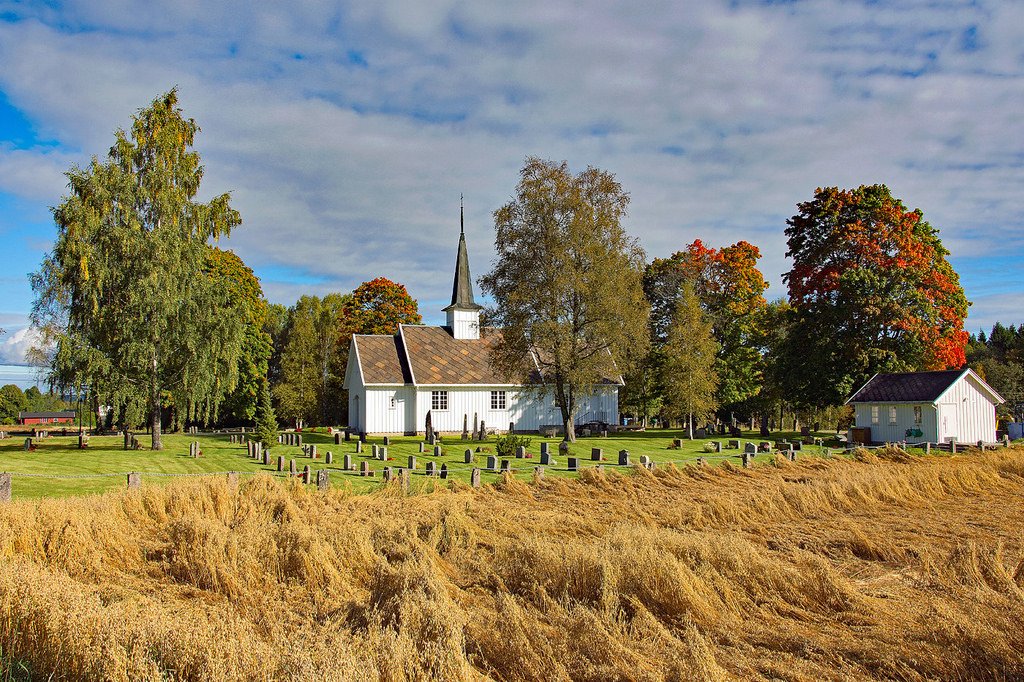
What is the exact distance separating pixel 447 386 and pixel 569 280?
11858 mm

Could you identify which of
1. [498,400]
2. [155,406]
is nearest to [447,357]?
[498,400]

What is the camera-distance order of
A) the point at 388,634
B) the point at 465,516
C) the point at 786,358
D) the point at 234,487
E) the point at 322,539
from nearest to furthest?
1. the point at 388,634
2. the point at 322,539
3. the point at 465,516
4. the point at 234,487
5. the point at 786,358

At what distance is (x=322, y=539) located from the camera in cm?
1141

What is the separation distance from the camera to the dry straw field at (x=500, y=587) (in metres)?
6.86

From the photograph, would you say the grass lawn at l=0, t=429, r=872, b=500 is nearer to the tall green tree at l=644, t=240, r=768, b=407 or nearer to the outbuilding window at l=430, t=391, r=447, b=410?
the outbuilding window at l=430, t=391, r=447, b=410

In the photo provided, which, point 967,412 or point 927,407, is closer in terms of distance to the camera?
point 927,407

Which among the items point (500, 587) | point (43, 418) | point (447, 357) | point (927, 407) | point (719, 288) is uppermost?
point (719, 288)

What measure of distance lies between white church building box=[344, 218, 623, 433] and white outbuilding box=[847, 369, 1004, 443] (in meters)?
12.8

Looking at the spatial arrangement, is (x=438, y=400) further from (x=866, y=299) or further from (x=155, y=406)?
(x=866, y=299)

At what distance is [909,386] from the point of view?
108 ft

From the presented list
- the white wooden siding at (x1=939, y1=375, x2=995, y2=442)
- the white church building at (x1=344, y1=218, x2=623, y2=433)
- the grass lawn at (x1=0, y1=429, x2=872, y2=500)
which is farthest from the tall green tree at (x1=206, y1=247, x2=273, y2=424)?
the white wooden siding at (x1=939, y1=375, x2=995, y2=442)

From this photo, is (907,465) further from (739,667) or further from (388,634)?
(388,634)

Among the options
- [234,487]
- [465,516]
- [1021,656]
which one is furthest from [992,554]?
[234,487]

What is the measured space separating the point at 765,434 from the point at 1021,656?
111ft
